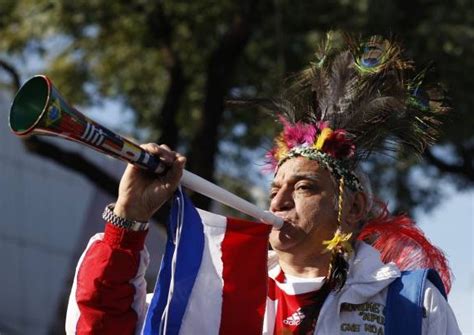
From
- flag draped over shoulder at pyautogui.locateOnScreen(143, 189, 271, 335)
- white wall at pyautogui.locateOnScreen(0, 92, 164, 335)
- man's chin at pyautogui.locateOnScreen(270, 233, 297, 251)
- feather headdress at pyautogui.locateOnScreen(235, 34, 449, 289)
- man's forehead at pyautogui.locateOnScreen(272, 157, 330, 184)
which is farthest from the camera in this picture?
white wall at pyautogui.locateOnScreen(0, 92, 164, 335)

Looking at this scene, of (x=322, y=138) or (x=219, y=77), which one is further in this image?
(x=219, y=77)

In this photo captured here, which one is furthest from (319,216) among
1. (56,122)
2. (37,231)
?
(37,231)

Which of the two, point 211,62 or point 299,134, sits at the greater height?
point 211,62

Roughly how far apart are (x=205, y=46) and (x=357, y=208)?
281 inches

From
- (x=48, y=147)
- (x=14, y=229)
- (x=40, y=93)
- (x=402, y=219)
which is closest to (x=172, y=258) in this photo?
(x=40, y=93)

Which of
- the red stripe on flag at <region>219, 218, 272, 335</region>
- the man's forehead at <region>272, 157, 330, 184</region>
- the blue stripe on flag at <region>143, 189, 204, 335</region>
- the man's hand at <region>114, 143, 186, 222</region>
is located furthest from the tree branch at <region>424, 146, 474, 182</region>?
the man's hand at <region>114, 143, 186, 222</region>

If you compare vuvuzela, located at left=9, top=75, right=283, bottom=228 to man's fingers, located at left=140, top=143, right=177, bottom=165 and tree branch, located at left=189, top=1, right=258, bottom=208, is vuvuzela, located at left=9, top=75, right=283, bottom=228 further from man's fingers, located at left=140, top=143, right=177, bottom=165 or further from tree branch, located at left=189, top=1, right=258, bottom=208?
tree branch, located at left=189, top=1, right=258, bottom=208

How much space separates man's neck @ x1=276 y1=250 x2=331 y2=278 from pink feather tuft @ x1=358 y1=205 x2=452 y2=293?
0.86 ft

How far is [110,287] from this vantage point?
3189mm

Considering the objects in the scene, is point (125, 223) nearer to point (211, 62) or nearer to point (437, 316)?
point (437, 316)

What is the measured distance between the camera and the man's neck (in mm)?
3543

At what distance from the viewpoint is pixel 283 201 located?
3561 millimetres

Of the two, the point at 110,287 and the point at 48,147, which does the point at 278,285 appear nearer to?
the point at 110,287

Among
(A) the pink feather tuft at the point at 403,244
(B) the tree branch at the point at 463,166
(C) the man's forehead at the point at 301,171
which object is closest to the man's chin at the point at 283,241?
(C) the man's forehead at the point at 301,171
